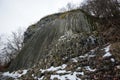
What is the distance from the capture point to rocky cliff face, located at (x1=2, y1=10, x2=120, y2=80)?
1122cm

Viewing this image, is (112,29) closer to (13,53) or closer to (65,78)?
(65,78)

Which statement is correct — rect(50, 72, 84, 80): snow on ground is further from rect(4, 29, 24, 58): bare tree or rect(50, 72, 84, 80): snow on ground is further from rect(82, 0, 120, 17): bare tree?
rect(4, 29, 24, 58): bare tree

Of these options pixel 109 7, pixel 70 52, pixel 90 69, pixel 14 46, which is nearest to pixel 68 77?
pixel 90 69

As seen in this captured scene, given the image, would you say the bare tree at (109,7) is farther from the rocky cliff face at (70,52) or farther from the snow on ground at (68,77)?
the snow on ground at (68,77)

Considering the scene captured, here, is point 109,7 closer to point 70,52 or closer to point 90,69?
point 70,52

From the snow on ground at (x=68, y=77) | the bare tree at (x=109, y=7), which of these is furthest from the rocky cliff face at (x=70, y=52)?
the bare tree at (x=109, y=7)

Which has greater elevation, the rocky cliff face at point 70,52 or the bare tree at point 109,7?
the bare tree at point 109,7

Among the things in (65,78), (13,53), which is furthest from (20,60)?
(13,53)

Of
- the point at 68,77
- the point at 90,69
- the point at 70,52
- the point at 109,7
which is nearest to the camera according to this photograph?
the point at 68,77

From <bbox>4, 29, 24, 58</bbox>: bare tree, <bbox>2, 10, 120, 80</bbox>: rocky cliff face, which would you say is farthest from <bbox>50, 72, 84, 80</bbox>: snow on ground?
<bbox>4, 29, 24, 58</bbox>: bare tree

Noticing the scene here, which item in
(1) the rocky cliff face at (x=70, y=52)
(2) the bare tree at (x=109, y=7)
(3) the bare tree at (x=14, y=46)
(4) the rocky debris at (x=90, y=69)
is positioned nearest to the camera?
(4) the rocky debris at (x=90, y=69)

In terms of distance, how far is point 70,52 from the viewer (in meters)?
15.2

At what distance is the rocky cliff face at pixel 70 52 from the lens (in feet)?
36.8

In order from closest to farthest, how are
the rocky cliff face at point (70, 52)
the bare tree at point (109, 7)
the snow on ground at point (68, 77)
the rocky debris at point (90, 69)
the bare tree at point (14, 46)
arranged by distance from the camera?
the rocky debris at point (90, 69), the snow on ground at point (68, 77), the rocky cliff face at point (70, 52), the bare tree at point (109, 7), the bare tree at point (14, 46)
